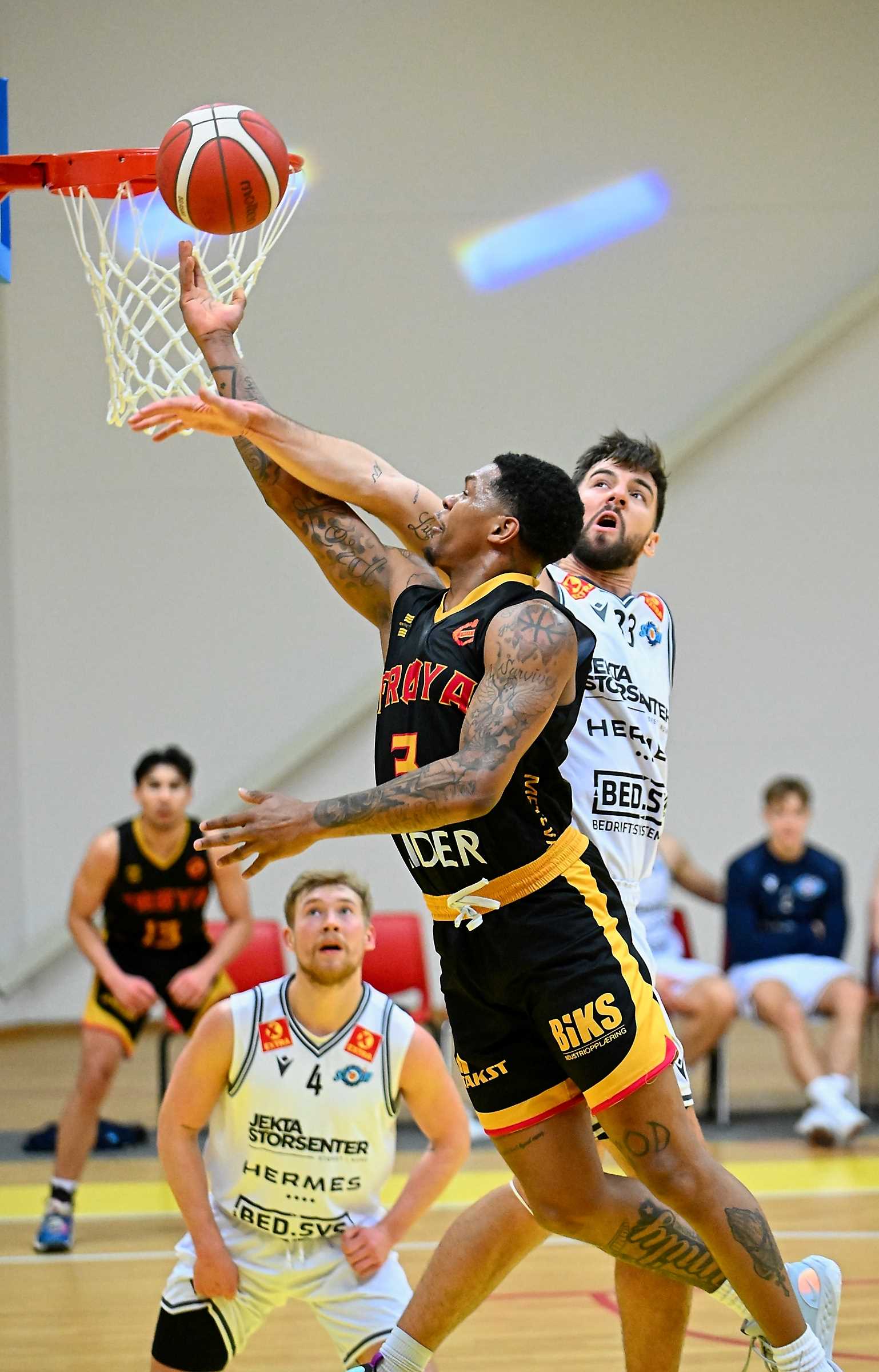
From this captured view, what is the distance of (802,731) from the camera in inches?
467

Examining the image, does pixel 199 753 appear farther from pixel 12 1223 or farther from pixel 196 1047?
pixel 196 1047

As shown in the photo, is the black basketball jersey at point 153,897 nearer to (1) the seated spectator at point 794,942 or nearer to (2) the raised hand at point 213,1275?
(1) the seated spectator at point 794,942

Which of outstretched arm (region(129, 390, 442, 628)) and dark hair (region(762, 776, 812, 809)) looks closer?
outstretched arm (region(129, 390, 442, 628))

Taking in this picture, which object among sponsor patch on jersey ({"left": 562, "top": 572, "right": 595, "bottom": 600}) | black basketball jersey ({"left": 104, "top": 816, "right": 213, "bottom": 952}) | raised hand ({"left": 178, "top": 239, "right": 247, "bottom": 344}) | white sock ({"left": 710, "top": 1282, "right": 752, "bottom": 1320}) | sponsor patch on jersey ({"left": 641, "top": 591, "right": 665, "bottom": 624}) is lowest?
white sock ({"left": 710, "top": 1282, "right": 752, "bottom": 1320})

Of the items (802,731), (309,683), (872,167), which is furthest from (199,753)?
(872,167)

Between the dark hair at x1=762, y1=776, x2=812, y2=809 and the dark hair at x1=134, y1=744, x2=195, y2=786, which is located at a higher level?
the dark hair at x1=134, y1=744, x2=195, y2=786

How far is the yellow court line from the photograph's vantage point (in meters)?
6.57

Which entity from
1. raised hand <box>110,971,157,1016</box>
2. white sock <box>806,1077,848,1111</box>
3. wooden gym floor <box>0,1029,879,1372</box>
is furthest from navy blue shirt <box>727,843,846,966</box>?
raised hand <box>110,971,157,1016</box>

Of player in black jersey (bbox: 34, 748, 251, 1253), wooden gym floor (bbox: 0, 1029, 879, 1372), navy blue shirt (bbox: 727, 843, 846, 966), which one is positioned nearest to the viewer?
wooden gym floor (bbox: 0, 1029, 879, 1372)

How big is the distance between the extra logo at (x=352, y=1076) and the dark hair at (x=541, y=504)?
66.8 inches

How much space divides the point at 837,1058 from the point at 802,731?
169 inches

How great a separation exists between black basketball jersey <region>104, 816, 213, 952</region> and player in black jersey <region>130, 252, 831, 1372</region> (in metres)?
4.08

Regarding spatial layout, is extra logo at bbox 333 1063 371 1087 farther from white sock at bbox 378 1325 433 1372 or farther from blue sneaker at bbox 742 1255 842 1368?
blue sneaker at bbox 742 1255 842 1368

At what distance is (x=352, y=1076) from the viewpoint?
436 cm
